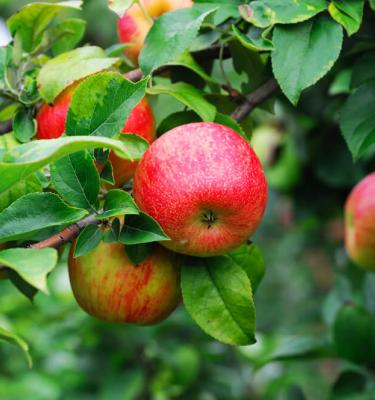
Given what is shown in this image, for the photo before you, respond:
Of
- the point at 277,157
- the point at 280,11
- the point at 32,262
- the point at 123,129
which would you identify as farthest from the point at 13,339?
the point at 277,157

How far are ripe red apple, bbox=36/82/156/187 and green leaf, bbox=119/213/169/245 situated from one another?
0.14m

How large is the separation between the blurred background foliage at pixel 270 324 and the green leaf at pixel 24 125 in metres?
0.54

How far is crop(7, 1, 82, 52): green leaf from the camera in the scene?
3.42 ft

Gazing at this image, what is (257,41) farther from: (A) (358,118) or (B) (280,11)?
(A) (358,118)

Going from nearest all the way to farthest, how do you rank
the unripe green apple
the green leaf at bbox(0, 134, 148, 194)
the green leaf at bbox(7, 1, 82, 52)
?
1. the green leaf at bbox(0, 134, 148, 194)
2. the green leaf at bbox(7, 1, 82, 52)
3. the unripe green apple

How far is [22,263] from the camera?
2.27ft

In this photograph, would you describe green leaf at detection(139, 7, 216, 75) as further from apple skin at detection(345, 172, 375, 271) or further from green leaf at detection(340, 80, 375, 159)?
apple skin at detection(345, 172, 375, 271)

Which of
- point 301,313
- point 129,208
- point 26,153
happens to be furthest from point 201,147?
point 301,313

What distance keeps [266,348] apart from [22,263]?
1652 mm

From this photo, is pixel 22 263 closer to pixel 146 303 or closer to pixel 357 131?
pixel 146 303

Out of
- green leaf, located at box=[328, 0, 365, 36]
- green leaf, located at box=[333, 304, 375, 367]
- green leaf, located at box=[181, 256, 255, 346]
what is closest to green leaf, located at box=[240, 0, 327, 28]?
green leaf, located at box=[328, 0, 365, 36]

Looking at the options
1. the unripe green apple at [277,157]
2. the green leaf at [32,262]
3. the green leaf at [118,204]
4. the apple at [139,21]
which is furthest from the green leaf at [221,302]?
the unripe green apple at [277,157]

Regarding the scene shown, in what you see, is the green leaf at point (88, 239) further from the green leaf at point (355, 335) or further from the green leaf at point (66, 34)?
the green leaf at point (355, 335)

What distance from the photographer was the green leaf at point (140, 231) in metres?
0.81
